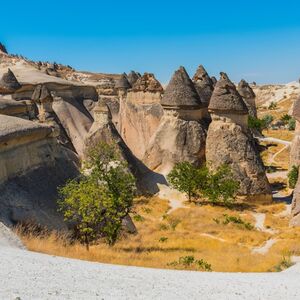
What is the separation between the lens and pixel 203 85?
29.7 meters

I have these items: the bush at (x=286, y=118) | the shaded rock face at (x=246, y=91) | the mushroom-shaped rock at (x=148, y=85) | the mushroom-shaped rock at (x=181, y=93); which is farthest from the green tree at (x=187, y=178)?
the bush at (x=286, y=118)

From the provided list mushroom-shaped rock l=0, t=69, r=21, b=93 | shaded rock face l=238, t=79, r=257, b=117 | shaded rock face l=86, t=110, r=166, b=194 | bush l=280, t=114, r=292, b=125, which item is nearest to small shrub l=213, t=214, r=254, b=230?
shaded rock face l=86, t=110, r=166, b=194

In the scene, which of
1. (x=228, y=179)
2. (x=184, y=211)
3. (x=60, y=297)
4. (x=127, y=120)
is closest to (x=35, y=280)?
(x=60, y=297)

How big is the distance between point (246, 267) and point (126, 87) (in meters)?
30.6

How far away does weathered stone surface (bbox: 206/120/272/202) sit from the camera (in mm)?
22469

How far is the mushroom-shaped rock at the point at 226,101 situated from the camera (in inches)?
909

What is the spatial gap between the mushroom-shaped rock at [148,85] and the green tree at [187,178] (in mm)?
11111

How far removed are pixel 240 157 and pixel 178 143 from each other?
12.0 feet

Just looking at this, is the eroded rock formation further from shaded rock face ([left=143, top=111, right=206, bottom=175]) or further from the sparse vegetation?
the sparse vegetation

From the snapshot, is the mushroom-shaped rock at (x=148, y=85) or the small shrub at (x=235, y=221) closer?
the small shrub at (x=235, y=221)

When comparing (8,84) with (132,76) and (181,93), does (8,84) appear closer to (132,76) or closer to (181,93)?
(181,93)

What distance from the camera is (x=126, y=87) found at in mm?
39938

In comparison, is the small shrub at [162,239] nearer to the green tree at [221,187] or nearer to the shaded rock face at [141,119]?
the green tree at [221,187]

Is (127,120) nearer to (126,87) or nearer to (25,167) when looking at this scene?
(126,87)
